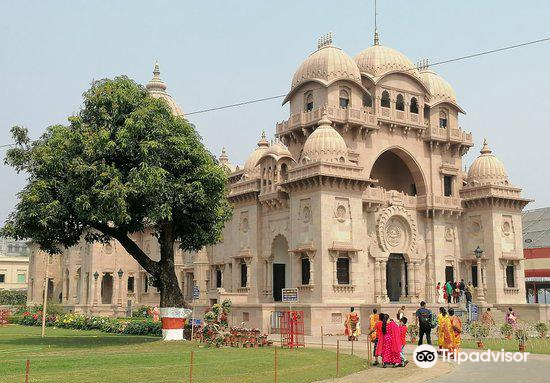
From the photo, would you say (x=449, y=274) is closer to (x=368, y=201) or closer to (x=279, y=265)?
(x=368, y=201)

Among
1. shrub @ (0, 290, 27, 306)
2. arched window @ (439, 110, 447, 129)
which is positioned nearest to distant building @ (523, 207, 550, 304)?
arched window @ (439, 110, 447, 129)

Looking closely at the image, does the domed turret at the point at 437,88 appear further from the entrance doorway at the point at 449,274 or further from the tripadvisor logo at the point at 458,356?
the tripadvisor logo at the point at 458,356

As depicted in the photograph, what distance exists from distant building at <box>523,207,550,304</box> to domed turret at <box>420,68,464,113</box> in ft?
69.2

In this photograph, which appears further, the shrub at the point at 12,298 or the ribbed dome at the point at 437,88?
the shrub at the point at 12,298

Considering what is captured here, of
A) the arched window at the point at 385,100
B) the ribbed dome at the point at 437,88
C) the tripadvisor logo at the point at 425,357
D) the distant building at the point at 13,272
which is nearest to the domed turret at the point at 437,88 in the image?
the ribbed dome at the point at 437,88

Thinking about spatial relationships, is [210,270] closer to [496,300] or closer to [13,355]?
[496,300]

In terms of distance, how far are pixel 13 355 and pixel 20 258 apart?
88432 mm

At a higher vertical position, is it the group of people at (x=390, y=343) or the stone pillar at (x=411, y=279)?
the stone pillar at (x=411, y=279)

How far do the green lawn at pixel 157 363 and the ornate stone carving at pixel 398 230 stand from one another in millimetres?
19199

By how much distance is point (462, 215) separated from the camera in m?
46.5

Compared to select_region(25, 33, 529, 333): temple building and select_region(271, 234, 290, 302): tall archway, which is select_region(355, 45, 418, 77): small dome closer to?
select_region(25, 33, 529, 333): temple building

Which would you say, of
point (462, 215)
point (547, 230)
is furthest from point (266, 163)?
point (547, 230)

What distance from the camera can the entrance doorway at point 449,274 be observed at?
45.1 metres

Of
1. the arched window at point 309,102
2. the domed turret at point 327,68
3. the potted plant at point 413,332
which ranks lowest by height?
the potted plant at point 413,332
